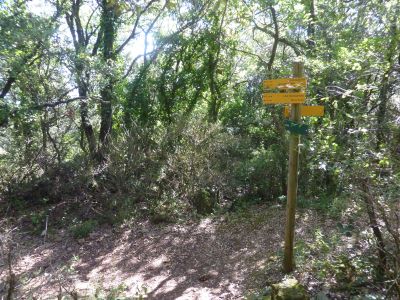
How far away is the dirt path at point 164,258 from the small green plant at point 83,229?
0.14 m

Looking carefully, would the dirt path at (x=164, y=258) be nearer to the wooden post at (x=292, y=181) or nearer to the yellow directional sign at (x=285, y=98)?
the wooden post at (x=292, y=181)

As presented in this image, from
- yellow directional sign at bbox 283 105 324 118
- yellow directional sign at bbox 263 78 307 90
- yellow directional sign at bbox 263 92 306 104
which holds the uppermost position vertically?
yellow directional sign at bbox 263 78 307 90

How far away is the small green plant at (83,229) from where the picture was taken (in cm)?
750

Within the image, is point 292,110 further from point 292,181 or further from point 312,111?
point 292,181

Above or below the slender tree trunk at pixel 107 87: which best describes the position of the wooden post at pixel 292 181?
below

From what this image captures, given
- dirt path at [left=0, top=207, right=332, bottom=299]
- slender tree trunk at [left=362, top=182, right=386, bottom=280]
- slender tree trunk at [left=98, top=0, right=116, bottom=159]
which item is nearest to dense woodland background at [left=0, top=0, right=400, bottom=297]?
slender tree trunk at [left=98, top=0, right=116, bottom=159]

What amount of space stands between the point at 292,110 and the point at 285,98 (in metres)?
0.23

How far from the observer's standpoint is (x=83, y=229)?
24.7ft

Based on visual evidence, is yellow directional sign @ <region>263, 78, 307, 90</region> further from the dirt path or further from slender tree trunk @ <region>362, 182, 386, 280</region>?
the dirt path

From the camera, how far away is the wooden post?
472cm

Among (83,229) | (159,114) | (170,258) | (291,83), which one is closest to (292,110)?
(291,83)

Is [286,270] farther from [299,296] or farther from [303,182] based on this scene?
[303,182]

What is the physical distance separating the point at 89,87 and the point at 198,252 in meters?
5.13

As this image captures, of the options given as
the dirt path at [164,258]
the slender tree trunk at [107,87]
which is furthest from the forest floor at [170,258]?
the slender tree trunk at [107,87]
